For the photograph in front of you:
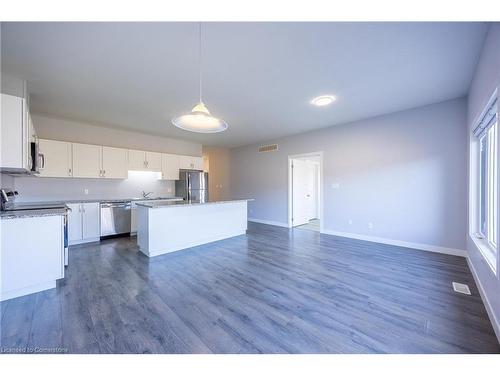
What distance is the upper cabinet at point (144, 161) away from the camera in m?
4.86

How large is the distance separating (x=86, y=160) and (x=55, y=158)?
0.47 m

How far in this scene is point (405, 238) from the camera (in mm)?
3809

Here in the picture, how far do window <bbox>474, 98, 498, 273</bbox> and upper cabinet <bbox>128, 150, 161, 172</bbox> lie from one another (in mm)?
5806

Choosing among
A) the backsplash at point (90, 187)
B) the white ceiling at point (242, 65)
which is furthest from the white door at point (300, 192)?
the backsplash at point (90, 187)

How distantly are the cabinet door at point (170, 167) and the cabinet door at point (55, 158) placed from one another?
6.25 ft

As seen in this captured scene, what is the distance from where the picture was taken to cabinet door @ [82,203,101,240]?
4.05 meters

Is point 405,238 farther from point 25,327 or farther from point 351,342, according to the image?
point 25,327

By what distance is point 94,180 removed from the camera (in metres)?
4.66

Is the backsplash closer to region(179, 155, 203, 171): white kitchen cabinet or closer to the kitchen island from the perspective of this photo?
region(179, 155, 203, 171): white kitchen cabinet

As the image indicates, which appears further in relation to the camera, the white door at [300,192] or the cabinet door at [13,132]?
the white door at [300,192]

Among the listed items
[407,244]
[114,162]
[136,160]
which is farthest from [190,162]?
[407,244]

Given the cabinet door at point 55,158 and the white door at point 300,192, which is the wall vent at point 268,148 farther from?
the cabinet door at point 55,158

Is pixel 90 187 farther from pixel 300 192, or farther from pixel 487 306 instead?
pixel 487 306

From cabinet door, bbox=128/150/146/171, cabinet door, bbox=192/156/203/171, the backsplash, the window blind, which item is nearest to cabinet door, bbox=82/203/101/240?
the backsplash
